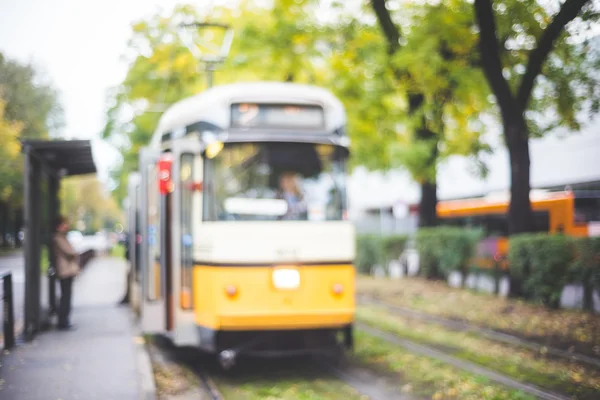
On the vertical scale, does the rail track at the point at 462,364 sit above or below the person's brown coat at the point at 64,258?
below

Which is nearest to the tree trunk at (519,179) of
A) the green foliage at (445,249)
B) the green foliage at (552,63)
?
the green foliage at (552,63)

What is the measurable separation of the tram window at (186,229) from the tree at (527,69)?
19.8ft

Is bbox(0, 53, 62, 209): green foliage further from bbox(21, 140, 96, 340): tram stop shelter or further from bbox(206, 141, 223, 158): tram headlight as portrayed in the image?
bbox(206, 141, 223, 158): tram headlight

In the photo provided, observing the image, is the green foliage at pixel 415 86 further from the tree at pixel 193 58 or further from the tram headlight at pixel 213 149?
the tram headlight at pixel 213 149

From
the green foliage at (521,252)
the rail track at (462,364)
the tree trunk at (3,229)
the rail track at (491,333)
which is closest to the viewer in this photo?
the rail track at (462,364)

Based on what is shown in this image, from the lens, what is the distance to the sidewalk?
645cm

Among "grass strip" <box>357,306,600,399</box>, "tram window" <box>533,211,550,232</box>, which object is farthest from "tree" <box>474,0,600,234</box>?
"tram window" <box>533,211,550,232</box>

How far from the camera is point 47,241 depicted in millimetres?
11227

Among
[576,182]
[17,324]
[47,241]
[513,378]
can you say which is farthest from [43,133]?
[576,182]

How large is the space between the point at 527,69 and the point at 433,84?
1.69 m

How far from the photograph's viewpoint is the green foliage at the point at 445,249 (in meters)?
15.9

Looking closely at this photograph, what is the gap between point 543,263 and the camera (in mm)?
11625

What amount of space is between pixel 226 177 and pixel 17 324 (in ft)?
18.7

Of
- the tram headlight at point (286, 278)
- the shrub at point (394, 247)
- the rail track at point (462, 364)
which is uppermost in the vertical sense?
the tram headlight at point (286, 278)
